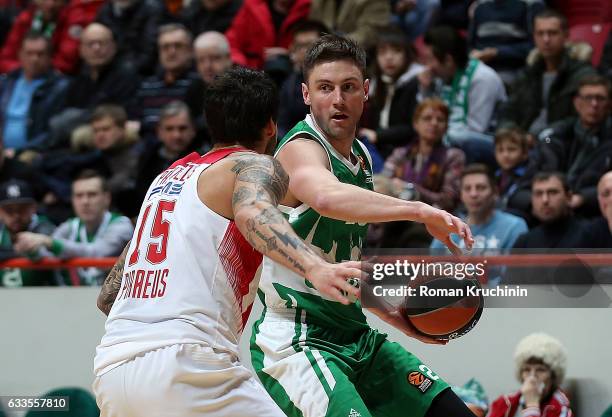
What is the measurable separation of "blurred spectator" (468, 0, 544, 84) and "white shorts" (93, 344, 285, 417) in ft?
20.6

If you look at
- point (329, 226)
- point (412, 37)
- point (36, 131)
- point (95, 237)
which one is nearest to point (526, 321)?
point (329, 226)

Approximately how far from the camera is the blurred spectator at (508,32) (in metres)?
9.60

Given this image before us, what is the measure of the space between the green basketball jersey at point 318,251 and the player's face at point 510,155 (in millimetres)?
3865

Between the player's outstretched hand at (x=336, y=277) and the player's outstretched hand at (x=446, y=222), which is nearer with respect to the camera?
the player's outstretched hand at (x=336, y=277)

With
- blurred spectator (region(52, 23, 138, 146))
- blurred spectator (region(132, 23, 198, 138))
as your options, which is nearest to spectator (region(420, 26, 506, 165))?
blurred spectator (region(132, 23, 198, 138))

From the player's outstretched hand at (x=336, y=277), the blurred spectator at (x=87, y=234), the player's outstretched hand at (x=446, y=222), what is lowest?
the blurred spectator at (x=87, y=234)

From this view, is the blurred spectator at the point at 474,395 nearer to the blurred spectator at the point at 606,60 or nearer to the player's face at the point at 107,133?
the blurred spectator at the point at 606,60

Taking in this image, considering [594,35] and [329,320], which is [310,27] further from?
[329,320]

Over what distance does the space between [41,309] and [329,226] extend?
2.66 meters

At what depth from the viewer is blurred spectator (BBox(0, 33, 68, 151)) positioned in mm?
10727

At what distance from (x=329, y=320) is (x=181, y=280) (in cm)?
99

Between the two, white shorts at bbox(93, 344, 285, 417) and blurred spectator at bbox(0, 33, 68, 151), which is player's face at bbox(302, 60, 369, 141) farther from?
blurred spectator at bbox(0, 33, 68, 151)

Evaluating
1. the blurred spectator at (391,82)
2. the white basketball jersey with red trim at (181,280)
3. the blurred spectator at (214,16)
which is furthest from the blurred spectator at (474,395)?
the blurred spectator at (214,16)

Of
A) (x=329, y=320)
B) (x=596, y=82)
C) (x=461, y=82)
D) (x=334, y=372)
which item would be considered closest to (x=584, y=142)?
(x=596, y=82)
